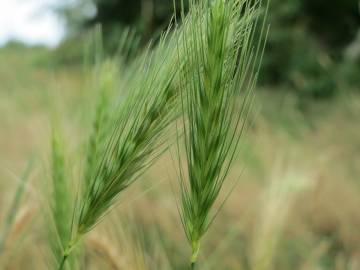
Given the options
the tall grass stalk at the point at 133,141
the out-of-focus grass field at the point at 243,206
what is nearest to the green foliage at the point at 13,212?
the out-of-focus grass field at the point at 243,206

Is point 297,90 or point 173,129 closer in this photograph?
point 173,129

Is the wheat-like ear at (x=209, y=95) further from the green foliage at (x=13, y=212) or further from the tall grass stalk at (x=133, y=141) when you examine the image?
the green foliage at (x=13, y=212)

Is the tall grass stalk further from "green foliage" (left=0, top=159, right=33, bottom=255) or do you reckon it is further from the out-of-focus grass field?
"green foliage" (left=0, top=159, right=33, bottom=255)

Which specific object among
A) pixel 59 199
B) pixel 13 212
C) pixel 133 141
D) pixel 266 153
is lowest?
pixel 266 153

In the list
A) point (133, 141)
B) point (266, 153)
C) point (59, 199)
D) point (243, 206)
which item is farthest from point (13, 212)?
point (266, 153)

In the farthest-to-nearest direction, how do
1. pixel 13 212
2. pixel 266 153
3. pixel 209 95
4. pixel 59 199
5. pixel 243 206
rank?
pixel 266 153 < pixel 243 206 < pixel 13 212 < pixel 59 199 < pixel 209 95

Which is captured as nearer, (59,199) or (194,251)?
(194,251)

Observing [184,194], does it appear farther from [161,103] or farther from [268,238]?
[268,238]

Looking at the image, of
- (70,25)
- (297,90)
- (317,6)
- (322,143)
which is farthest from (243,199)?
(70,25)

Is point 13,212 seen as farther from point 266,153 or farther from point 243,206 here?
point 266,153
